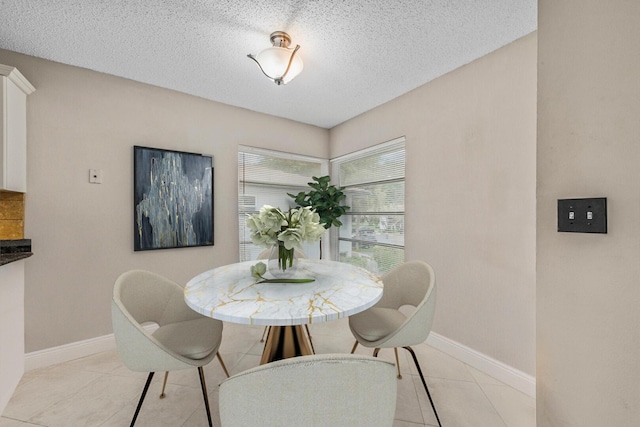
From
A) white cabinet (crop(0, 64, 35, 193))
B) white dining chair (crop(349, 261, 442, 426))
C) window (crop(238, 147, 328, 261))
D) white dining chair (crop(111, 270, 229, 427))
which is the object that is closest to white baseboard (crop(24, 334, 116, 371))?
white dining chair (crop(111, 270, 229, 427))

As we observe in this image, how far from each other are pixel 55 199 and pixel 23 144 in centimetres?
43

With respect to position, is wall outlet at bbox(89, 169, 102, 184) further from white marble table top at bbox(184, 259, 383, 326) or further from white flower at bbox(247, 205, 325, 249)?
white flower at bbox(247, 205, 325, 249)

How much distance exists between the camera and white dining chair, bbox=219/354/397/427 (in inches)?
24.5

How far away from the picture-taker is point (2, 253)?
185cm

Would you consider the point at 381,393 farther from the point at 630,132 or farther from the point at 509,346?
the point at 509,346

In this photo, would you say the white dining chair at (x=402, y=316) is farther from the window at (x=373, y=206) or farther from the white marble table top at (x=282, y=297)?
the window at (x=373, y=206)

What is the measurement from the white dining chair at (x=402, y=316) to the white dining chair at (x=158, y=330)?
2.64 feet

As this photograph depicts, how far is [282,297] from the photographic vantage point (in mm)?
1194

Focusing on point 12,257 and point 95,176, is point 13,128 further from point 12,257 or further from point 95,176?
point 12,257

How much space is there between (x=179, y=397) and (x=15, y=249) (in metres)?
1.60

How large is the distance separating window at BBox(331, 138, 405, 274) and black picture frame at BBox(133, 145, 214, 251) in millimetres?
1738

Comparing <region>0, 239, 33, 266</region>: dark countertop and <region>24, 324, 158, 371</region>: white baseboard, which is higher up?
<region>0, 239, 33, 266</region>: dark countertop

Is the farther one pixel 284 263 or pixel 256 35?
pixel 256 35

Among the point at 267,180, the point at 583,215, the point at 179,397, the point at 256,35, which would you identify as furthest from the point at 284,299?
the point at 267,180
